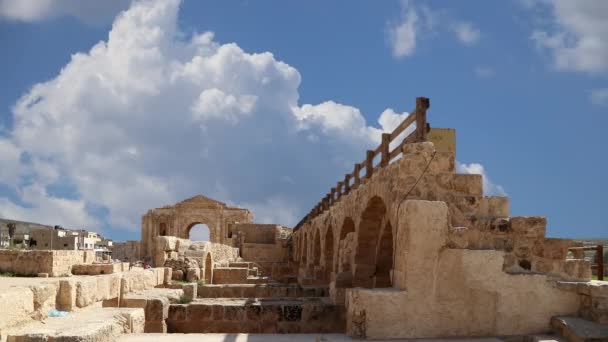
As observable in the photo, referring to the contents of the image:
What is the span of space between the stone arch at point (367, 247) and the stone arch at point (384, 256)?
0.56 feet

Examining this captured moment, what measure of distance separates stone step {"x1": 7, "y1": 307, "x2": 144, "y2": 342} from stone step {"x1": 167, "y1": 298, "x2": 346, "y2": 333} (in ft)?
7.48

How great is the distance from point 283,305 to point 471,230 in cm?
397

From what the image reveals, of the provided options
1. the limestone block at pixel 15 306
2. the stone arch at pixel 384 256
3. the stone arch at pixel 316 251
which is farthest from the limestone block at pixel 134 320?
the stone arch at pixel 316 251

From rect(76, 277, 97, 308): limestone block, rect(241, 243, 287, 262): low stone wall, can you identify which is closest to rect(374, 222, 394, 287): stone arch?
rect(76, 277, 97, 308): limestone block

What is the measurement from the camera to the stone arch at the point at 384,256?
1013 centimetres

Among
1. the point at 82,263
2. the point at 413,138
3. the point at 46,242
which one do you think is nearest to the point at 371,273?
the point at 413,138

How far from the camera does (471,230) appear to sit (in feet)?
18.6

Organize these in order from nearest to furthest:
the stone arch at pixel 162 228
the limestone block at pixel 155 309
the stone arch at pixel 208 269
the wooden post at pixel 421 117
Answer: the wooden post at pixel 421 117 < the limestone block at pixel 155 309 < the stone arch at pixel 208 269 < the stone arch at pixel 162 228

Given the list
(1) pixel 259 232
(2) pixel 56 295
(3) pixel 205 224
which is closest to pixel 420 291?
(2) pixel 56 295

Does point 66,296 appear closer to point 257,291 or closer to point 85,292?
point 85,292

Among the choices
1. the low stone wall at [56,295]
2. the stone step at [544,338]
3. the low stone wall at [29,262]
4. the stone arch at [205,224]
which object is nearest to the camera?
the low stone wall at [56,295]

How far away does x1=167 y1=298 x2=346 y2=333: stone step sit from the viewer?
27.9 feet

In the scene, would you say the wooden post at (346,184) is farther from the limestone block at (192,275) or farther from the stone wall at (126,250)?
the stone wall at (126,250)

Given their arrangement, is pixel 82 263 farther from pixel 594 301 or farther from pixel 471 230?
pixel 594 301
